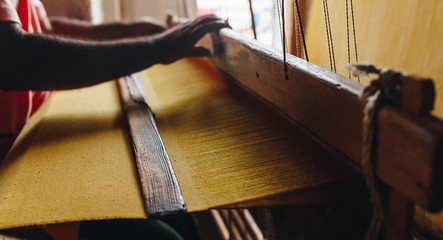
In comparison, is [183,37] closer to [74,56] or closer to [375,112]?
[74,56]

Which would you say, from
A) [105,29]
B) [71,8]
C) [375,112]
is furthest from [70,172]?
[71,8]

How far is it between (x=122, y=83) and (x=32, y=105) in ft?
1.40

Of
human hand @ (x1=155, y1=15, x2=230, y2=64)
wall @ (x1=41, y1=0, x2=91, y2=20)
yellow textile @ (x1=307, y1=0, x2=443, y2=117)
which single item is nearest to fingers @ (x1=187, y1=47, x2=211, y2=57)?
human hand @ (x1=155, y1=15, x2=230, y2=64)

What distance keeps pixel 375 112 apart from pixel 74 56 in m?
1.06

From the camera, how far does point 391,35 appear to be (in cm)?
152

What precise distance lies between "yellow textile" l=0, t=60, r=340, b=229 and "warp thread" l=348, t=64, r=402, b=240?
171 millimetres

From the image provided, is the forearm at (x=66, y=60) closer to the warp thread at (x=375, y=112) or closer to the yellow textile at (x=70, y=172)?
the yellow textile at (x=70, y=172)

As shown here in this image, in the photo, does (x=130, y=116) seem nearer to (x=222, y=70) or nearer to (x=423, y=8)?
(x=222, y=70)

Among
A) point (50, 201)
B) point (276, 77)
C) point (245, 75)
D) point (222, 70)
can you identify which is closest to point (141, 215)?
point (50, 201)

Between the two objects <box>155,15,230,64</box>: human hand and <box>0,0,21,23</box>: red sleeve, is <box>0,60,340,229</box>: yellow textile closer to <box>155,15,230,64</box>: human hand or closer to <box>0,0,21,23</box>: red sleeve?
<box>155,15,230,64</box>: human hand

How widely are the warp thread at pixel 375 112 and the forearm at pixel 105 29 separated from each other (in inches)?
68.6

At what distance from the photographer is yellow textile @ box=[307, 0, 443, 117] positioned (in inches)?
51.6

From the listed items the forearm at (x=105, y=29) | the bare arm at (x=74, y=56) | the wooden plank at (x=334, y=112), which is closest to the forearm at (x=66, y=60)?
the bare arm at (x=74, y=56)

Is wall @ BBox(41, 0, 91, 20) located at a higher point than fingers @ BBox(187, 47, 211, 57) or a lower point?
higher
